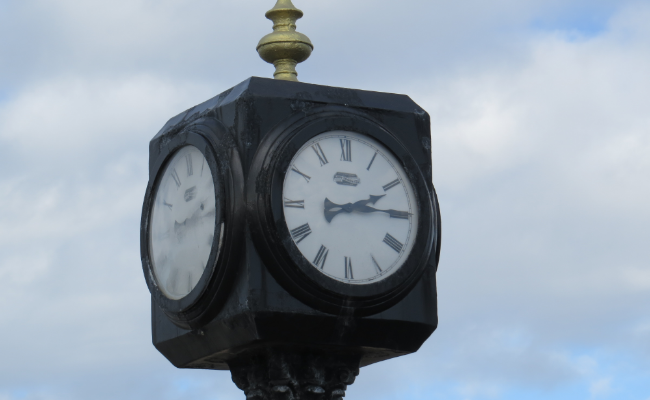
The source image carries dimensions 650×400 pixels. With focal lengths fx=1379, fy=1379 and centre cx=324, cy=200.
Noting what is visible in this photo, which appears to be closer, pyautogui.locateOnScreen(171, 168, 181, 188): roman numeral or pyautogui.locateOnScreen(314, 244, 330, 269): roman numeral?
pyautogui.locateOnScreen(314, 244, 330, 269): roman numeral

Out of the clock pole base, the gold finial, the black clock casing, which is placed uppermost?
the gold finial

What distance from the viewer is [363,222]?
7883 millimetres

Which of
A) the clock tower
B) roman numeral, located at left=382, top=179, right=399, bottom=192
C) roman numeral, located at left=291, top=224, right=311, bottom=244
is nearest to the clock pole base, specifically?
the clock tower

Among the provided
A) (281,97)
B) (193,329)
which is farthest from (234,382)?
(281,97)

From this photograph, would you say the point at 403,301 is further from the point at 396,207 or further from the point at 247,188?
the point at 247,188

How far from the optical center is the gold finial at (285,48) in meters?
8.59

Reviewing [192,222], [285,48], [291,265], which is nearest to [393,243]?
[291,265]

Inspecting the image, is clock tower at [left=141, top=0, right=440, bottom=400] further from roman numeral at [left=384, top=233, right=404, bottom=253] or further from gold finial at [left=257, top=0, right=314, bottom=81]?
gold finial at [left=257, top=0, right=314, bottom=81]

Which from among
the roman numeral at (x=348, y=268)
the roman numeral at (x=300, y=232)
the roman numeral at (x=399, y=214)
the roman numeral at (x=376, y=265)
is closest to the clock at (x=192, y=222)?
the roman numeral at (x=300, y=232)

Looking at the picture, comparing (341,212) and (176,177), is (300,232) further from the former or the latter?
(176,177)

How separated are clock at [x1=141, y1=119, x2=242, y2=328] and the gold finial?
737mm

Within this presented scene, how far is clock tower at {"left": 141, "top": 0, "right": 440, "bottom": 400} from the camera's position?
24.9 ft

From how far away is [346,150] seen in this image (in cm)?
796

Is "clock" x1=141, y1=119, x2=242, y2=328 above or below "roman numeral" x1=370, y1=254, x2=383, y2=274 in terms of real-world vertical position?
above
